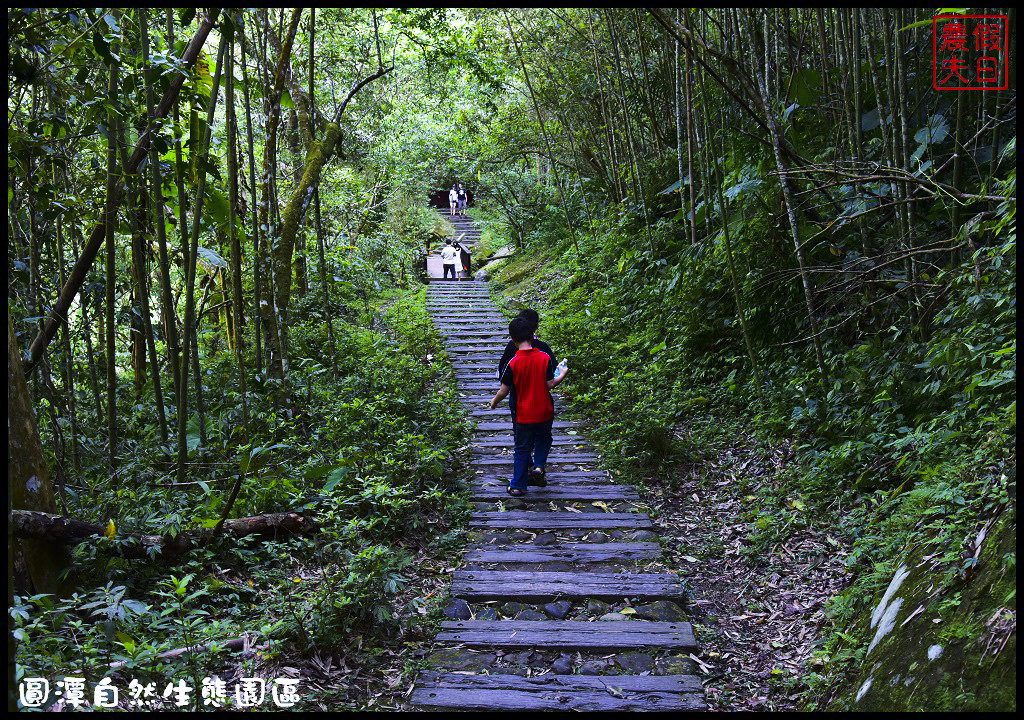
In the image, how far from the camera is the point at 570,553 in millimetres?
4426

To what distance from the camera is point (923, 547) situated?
3027mm

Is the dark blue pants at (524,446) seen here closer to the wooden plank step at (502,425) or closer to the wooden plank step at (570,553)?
the wooden plank step at (570,553)

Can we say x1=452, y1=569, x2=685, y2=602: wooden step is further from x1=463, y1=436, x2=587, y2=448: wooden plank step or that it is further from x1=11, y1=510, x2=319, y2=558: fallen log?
x1=463, y1=436, x2=587, y2=448: wooden plank step

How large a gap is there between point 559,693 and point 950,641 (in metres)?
1.53

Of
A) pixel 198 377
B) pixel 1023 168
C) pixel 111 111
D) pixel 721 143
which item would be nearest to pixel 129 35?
pixel 111 111

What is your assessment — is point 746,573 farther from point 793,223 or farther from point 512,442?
point 512,442

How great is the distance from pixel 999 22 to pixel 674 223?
4.99 meters

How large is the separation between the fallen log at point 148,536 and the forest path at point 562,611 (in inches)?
45.3

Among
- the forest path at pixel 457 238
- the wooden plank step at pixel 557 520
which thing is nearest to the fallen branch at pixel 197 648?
the wooden plank step at pixel 557 520

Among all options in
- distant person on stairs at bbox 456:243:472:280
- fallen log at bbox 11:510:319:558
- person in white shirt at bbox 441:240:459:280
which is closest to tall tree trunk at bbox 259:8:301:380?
fallen log at bbox 11:510:319:558

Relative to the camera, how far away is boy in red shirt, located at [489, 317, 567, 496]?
541 cm

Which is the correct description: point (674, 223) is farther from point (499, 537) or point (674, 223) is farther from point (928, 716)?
point (928, 716)

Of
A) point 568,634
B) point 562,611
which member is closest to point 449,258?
point 562,611

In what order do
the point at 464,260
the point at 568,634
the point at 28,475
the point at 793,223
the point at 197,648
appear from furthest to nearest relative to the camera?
the point at 464,260 < the point at 793,223 < the point at 568,634 < the point at 28,475 < the point at 197,648
